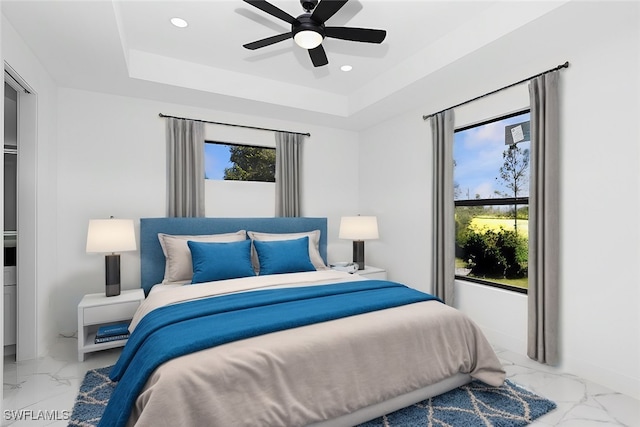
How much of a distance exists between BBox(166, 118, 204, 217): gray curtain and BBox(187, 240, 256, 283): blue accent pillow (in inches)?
28.0

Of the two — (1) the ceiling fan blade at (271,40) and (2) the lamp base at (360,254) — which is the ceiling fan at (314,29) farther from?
(2) the lamp base at (360,254)

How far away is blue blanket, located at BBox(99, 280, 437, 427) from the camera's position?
1640 millimetres

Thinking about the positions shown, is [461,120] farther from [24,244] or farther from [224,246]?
[24,244]

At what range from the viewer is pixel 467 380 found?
7.87 feet

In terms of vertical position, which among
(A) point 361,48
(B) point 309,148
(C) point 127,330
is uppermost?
(A) point 361,48

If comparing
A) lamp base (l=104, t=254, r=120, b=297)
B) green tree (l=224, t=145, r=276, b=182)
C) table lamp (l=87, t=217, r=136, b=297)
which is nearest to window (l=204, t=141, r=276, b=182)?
green tree (l=224, t=145, r=276, b=182)

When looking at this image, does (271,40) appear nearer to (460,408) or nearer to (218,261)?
(218,261)

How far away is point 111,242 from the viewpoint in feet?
9.96

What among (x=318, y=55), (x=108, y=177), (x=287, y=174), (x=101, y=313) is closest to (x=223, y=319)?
(x=101, y=313)

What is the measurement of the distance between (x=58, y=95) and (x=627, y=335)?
516 centimetres

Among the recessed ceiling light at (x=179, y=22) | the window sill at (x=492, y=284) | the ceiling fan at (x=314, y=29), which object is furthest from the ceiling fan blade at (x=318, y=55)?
the window sill at (x=492, y=284)

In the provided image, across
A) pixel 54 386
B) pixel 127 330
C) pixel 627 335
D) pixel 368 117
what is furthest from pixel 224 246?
A: pixel 627 335

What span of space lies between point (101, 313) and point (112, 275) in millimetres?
363
